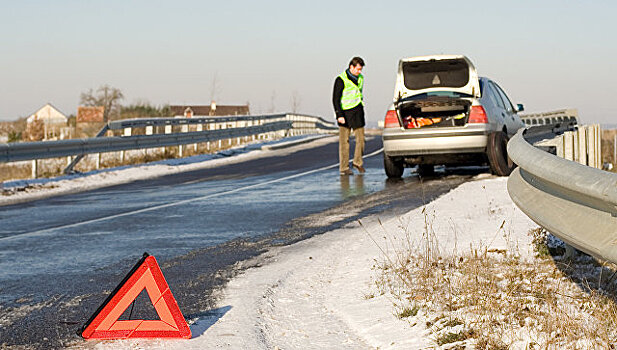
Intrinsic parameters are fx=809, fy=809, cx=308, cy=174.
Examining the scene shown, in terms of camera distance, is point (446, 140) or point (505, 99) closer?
point (446, 140)

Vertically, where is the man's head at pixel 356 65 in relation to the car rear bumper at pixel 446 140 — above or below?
above

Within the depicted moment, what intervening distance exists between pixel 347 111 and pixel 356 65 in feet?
3.22

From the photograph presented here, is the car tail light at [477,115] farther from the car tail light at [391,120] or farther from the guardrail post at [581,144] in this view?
the guardrail post at [581,144]

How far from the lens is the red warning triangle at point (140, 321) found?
4.76 metres

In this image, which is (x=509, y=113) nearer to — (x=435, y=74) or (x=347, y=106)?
(x=435, y=74)

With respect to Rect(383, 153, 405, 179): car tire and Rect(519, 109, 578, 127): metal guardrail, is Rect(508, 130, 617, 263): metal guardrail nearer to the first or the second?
Rect(383, 153, 405, 179): car tire

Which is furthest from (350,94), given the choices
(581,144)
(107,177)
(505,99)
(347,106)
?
(581,144)

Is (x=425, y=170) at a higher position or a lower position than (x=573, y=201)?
lower

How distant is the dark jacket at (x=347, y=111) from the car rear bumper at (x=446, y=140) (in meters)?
2.64

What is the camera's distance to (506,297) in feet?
17.1

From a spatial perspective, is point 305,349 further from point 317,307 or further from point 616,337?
Answer: point 616,337

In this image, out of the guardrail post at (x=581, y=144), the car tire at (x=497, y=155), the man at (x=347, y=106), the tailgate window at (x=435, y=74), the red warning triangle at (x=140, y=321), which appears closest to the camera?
the red warning triangle at (x=140, y=321)

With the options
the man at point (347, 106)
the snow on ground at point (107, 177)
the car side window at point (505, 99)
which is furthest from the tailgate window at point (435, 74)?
the snow on ground at point (107, 177)

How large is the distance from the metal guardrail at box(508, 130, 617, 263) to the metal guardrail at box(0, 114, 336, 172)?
1324cm
